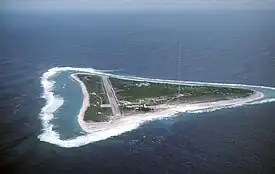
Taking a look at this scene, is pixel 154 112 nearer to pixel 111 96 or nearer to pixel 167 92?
pixel 111 96

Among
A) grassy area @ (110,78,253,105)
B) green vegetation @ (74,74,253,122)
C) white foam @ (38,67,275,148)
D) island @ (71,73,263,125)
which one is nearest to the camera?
white foam @ (38,67,275,148)

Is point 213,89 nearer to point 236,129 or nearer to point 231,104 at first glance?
point 231,104

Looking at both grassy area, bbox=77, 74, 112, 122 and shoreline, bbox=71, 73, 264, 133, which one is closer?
shoreline, bbox=71, 73, 264, 133

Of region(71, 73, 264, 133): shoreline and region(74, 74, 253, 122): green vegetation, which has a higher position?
region(74, 74, 253, 122): green vegetation

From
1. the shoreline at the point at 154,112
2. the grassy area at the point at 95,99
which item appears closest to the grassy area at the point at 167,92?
the shoreline at the point at 154,112

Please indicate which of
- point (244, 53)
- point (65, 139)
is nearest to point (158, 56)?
point (244, 53)

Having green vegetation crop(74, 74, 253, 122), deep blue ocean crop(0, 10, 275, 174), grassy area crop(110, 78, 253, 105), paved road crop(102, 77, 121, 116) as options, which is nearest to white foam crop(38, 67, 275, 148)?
deep blue ocean crop(0, 10, 275, 174)

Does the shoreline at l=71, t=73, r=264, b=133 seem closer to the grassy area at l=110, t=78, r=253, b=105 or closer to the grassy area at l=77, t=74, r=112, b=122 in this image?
the grassy area at l=77, t=74, r=112, b=122
